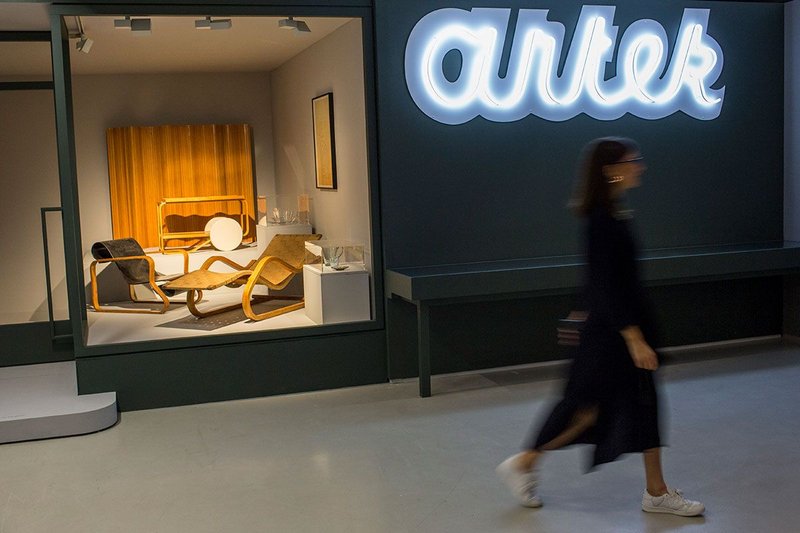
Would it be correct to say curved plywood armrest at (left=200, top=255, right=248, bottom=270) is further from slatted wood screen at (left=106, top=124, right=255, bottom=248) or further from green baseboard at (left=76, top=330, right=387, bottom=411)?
green baseboard at (left=76, top=330, right=387, bottom=411)

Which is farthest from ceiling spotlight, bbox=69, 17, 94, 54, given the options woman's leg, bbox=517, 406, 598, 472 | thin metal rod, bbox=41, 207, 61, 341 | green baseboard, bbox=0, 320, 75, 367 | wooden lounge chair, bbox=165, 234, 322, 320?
woman's leg, bbox=517, 406, 598, 472

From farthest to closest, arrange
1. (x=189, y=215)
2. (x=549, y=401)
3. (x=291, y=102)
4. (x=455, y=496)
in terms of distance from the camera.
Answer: (x=189, y=215) < (x=291, y=102) < (x=549, y=401) < (x=455, y=496)

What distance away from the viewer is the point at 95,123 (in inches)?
392

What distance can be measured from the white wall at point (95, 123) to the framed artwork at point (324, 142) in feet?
7.55

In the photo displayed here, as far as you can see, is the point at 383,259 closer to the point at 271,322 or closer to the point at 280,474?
the point at 271,322

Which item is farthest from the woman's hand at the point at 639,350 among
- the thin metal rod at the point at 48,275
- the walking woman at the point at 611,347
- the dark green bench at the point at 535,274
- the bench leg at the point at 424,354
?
the thin metal rod at the point at 48,275

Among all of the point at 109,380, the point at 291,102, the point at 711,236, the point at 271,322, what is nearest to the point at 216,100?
the point at 291,102

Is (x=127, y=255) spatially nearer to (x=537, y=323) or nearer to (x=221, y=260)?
(x=221, y=260)

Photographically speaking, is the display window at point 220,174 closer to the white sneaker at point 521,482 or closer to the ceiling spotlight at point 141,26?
the ceiling spotlight at point 141,26

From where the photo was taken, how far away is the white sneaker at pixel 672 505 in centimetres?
391

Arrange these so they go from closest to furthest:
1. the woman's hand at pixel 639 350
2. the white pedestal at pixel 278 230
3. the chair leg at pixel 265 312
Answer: the woman's hand at pixel 639 350, the chair leg at pixel 265 312, the white pedestal at pixel 278 230

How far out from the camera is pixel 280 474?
15.4ft

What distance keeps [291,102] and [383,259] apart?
348cm

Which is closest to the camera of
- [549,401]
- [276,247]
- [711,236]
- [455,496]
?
[455,496]
